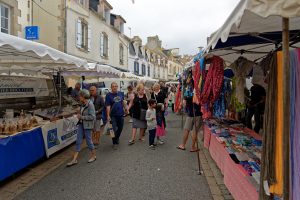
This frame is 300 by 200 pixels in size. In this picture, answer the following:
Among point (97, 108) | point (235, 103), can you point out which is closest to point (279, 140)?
point (235, 103)

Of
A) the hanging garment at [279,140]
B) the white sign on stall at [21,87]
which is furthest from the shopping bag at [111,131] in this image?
the hanging garment at [279,140]

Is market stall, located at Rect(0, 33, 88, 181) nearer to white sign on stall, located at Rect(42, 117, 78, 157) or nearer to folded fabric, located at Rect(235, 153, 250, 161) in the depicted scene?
white sign on stall, located at Rect(42, 117, 78, 157)

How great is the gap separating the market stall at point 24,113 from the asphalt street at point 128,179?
0.67 m

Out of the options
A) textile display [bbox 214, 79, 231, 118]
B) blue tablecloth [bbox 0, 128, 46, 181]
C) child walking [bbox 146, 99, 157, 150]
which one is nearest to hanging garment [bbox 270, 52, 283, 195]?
textile display [bbox 214, 79, 231, 118]

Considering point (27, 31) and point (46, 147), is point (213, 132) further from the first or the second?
point (27, 31)

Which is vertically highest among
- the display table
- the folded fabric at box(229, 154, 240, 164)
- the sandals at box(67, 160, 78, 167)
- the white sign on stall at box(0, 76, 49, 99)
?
the white sign on stall at box(0, 76, 49, 99)

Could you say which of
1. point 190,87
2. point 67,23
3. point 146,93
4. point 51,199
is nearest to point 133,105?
point 146,93

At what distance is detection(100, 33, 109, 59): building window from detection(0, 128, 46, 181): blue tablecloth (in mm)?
16337

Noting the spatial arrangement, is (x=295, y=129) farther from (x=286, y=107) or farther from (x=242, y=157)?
(x=242, y=157)

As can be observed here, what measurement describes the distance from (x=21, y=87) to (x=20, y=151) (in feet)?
11.3

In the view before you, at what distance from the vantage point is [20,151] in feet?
16.7

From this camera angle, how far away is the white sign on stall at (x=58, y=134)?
614 cm

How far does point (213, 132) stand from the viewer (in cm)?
578

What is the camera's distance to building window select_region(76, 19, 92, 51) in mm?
16922
